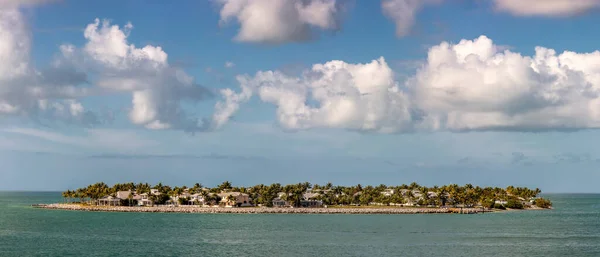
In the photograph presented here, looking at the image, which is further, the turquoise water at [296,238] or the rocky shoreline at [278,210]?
the rocky shoreline at [278,210]

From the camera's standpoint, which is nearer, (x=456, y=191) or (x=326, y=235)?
(x=326, y=235)

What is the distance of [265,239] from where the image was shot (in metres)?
100

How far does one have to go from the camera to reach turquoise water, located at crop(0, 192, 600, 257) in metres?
84.0

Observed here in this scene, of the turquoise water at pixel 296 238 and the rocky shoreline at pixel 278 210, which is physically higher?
the rocky shoreline at pixel 278 210

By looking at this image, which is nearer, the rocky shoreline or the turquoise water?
the turquoise water

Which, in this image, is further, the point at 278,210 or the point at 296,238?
the point at 278,210

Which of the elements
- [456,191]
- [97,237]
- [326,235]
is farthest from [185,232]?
[456,191]

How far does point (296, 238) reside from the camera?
101 meters

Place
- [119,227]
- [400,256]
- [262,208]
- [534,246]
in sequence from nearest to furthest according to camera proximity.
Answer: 1. [400,256]
2. [534,246]
3. [119,227]
4. [262,208]

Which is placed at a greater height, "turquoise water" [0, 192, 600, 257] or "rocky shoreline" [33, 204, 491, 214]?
"rocky shoreline" [33, 204, 491, 214]

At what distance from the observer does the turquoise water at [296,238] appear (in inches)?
3307

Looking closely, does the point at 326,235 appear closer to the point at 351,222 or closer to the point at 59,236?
the point at 351,222

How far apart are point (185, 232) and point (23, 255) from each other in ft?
119

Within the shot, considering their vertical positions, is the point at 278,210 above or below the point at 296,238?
above
